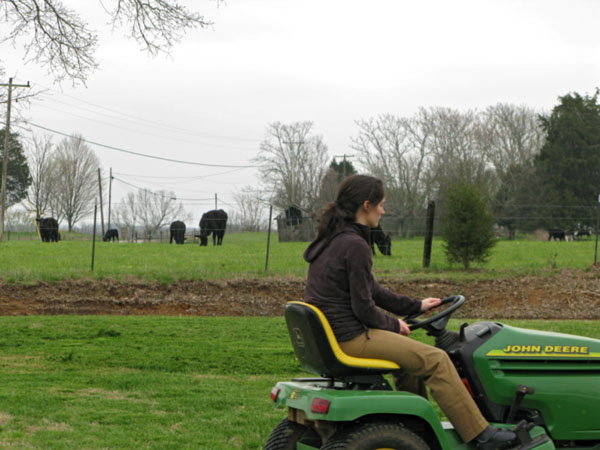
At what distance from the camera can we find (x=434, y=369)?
173 inches

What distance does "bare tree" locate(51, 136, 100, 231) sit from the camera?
76.8m

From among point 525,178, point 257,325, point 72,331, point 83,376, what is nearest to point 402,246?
point 257,325

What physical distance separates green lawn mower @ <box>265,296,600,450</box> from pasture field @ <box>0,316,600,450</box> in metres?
1.54

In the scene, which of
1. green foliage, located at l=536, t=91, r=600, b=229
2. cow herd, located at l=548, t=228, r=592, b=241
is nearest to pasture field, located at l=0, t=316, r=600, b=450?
cow herd, located at l=548, t=228, r=592, b=241

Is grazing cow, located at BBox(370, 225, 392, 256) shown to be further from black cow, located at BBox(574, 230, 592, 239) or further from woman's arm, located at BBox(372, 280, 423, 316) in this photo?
woman's arm, located at BBox(372, 280, 423, 316)

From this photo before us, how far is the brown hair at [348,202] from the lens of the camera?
4531mm

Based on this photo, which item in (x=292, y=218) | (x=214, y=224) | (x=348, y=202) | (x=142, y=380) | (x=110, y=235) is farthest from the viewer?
(x=110, y=235)

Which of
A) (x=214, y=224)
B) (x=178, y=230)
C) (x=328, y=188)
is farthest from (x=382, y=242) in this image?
(x=328, y=188)

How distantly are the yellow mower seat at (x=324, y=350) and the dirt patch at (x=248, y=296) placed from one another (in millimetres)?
11575

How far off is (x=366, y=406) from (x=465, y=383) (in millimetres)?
792

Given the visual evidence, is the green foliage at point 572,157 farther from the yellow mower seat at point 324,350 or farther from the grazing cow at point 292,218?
the yellow mower seat at point 324,350

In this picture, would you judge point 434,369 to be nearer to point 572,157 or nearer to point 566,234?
point 566,234

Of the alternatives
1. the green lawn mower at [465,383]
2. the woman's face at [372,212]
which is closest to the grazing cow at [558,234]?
the green lawn mower at [465,383]

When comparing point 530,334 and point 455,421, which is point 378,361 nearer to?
point 455,421
